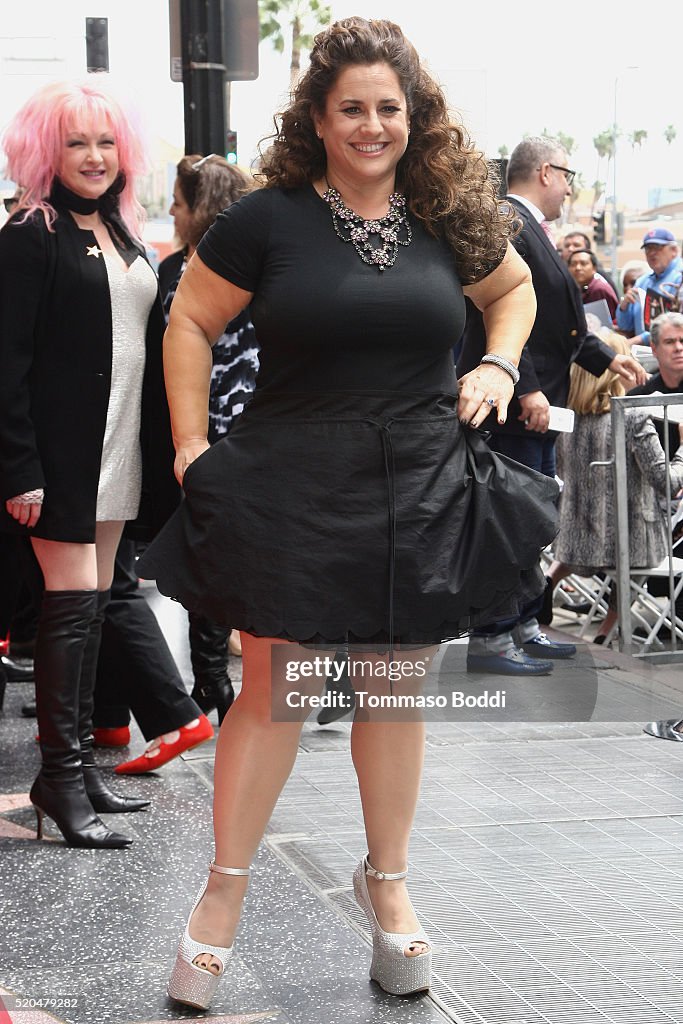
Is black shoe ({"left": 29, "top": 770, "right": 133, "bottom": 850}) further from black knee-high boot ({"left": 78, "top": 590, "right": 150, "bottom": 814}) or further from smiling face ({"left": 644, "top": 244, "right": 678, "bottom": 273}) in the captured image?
smiling face ({"left": 644, "top": 244, "right": 678, "bottom": 273})

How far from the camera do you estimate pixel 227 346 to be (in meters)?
4.95

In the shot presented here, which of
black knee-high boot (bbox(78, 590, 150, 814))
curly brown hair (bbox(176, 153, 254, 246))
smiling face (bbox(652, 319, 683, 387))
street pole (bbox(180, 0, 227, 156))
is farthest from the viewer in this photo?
smiling face (bbox(652, 319, 683, 387))

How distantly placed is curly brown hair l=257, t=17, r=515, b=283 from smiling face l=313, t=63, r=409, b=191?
30 millimetres

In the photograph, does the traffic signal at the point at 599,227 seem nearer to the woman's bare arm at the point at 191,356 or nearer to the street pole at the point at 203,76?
the street pole at the point at 203,76

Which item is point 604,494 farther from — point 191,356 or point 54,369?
point 191,356

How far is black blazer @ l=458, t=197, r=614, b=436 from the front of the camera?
6.31m

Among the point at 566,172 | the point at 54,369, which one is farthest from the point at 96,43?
the point at 54,369

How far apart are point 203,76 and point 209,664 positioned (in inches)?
113

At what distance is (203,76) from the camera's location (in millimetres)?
6496

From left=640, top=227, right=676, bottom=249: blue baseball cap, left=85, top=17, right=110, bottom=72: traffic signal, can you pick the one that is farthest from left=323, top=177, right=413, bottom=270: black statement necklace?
left=640, top=227, right=676, bottom=249: blue baseball cap

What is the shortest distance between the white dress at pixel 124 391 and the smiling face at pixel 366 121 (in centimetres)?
129

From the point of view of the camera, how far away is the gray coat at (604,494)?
6.46m

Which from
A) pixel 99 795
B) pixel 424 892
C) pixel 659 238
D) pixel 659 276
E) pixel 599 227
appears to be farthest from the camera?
pixel 599 227

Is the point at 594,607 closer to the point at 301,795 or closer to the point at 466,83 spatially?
the point at 466,83
